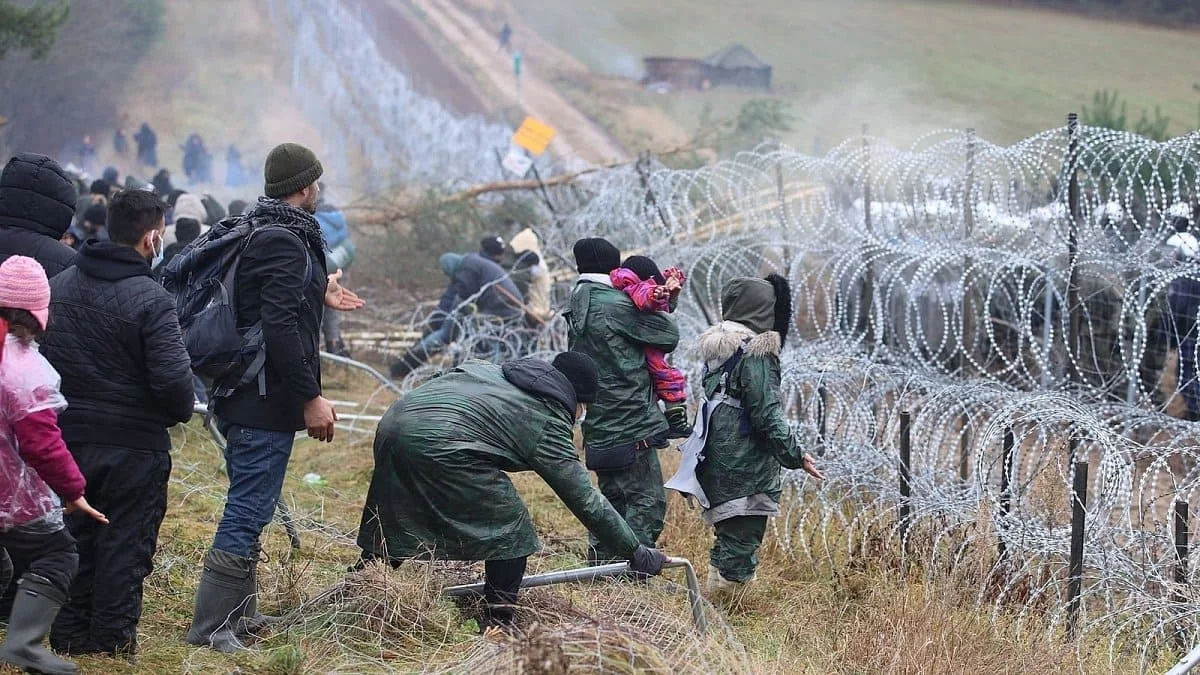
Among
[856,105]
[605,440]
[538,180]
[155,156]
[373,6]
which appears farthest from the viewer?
[373,6]

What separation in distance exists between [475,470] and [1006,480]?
8.16 feet

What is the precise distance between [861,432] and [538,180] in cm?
692

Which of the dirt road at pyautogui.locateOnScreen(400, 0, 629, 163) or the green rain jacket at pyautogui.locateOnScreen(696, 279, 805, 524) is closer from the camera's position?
the green rain jacket at pyautogui.locateOnScreen(696, 279, 805, 524)

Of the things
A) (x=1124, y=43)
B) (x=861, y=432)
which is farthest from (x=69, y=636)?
(x=1124, y=43)

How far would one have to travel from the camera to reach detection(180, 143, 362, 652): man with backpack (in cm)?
407

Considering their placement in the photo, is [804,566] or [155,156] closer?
[804,566]

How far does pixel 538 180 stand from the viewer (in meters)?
12.6

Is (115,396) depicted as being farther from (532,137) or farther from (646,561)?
(532,137)

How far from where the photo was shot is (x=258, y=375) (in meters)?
4.10

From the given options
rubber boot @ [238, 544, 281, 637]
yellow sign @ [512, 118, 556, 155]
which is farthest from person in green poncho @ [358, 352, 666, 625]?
yellow sign @ [512, 118, 556, 155]

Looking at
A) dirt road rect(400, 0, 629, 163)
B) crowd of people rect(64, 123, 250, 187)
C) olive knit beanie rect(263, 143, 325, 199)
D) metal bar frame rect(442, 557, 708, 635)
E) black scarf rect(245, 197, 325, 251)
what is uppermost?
olive knit beanie rect(263, 143, 325, 199)

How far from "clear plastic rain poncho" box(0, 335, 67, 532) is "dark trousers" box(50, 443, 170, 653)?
0.25 metres

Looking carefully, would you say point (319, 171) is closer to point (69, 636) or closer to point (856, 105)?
point (69, 636)

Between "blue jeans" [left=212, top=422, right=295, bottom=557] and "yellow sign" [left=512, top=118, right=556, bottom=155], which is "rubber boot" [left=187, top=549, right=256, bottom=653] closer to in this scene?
"blue jeans" [left=212, top=422, right=295, bottom=557]
